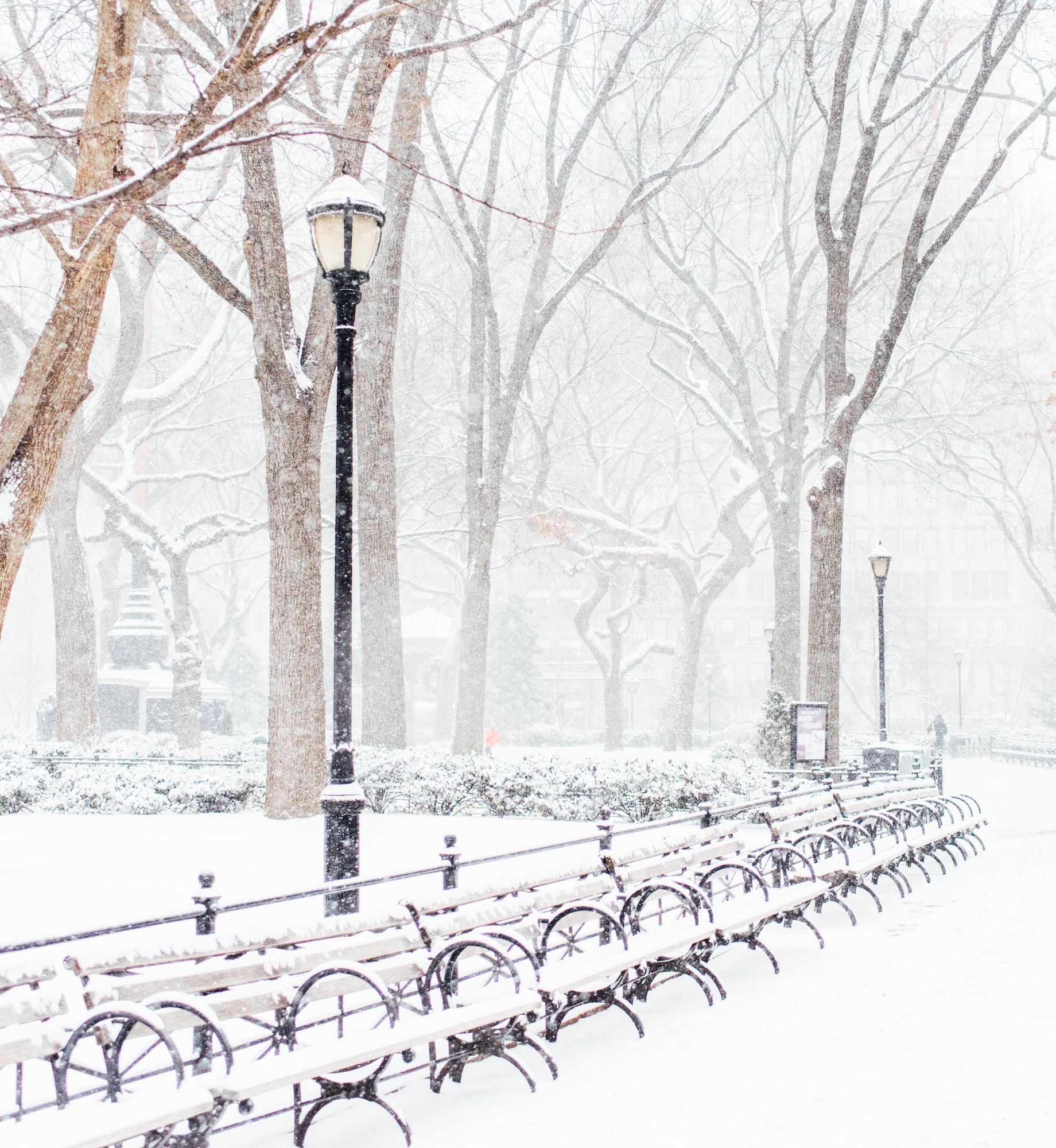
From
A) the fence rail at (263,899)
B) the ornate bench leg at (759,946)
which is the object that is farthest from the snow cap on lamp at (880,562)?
the ornate bench leg at (759,946)

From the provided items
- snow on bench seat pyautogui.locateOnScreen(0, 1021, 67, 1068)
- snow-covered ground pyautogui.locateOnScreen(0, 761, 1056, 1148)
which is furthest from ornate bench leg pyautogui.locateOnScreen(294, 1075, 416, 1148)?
snow on bench seat pyautogui.locateOnScreen(0, 1021, 67, 1068)

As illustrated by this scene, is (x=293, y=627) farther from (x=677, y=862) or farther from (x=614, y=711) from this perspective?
(x=614, y=711)

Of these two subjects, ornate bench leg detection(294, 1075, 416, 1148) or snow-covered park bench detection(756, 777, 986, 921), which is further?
snow-covered park bench detection(756, 777, 986, 921)

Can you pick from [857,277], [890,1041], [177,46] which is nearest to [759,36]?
[857,277]

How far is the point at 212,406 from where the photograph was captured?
38.9 metres

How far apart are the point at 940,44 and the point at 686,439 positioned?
21352 millimetres

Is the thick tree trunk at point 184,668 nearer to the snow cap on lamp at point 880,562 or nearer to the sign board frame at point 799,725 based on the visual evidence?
the sign board frame at point 799,725

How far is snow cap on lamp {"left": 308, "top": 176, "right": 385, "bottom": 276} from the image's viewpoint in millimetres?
7664

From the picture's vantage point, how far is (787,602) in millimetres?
23516

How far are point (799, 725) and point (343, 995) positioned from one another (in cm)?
1185

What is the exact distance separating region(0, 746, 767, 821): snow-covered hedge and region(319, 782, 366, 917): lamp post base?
24.3ft

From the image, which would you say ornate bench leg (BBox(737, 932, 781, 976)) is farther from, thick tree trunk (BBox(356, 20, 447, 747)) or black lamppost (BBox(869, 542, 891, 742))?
black lamppost (BBox(869, 542, 891, 742))

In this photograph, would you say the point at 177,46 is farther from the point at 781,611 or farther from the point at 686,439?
→ the point at 686,439

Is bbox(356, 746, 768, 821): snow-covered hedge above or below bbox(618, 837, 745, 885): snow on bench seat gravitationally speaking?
below
